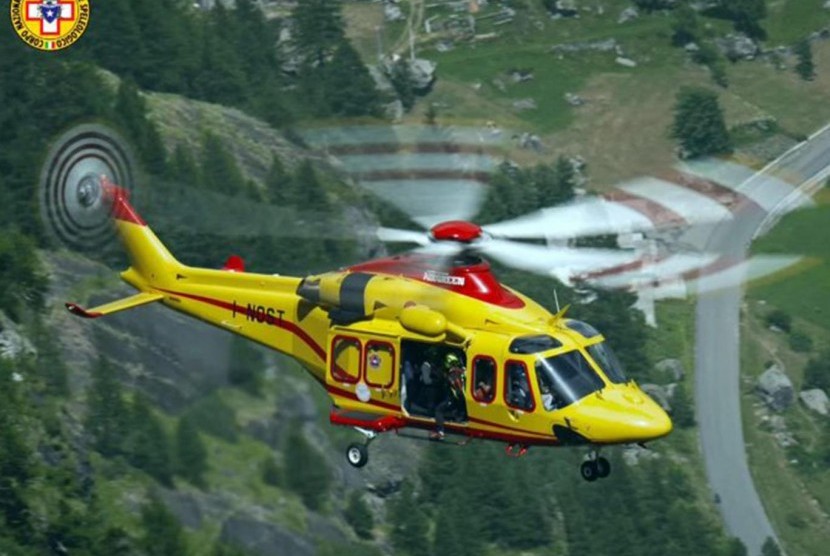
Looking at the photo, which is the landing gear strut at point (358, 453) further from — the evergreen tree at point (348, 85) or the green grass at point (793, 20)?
the green grass at point (793, 20)

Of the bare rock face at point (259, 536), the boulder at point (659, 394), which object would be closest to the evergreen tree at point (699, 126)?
the boulder at point (659, 394)

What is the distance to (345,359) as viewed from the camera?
4269 centimetres

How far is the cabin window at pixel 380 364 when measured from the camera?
41.8 metres

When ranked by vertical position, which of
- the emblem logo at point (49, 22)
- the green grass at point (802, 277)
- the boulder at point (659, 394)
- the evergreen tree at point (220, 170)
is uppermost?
the emblem logo at point (49, 22)

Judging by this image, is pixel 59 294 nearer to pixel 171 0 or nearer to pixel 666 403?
pixel 666 403

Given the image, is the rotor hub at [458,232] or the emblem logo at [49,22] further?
the emblem logo at [49,22]

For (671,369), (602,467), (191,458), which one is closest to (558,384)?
(602,467)

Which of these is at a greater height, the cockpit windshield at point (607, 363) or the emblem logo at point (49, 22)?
the cockpit windshield at point (607, 363)

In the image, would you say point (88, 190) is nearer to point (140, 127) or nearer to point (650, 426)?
point (650, 426)

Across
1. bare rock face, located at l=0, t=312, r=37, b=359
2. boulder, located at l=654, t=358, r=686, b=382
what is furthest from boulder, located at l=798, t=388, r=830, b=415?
bare rock face, located at l=0, t=312, r=37, b=359

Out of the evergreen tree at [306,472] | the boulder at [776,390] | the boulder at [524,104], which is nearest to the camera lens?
the evergreen tree at [306,472]

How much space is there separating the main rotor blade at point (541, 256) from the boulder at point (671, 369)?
72636 millimetres

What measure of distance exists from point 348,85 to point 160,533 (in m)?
54.7

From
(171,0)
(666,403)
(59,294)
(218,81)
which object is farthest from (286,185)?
(171,0)
